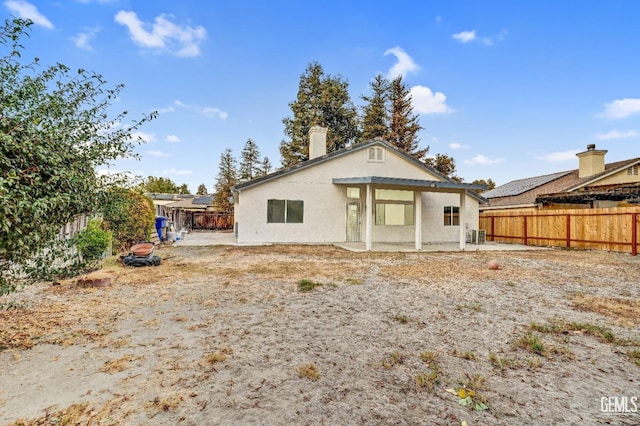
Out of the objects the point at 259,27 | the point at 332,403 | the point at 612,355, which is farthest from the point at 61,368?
the point at 259,27

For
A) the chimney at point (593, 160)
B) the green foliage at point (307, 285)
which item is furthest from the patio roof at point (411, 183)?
the chimney at point (593, 160)

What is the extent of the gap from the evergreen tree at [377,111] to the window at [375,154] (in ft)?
56.9

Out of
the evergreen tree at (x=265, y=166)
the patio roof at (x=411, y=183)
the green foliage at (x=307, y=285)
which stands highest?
the evergreen tree at (x=265, y=166)

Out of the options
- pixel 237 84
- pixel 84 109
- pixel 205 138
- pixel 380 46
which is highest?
pixel 380 46

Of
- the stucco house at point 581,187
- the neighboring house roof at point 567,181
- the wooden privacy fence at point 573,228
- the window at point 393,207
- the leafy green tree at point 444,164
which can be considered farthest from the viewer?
the leafy green tree at point 444,164

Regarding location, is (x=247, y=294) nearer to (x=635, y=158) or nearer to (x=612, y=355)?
(x=612, y=355)

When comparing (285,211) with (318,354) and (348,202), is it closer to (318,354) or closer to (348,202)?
(348,202)

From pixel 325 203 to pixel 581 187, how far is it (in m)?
17.1

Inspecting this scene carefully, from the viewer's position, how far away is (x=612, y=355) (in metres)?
3.04

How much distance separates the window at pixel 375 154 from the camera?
15531 millimetres

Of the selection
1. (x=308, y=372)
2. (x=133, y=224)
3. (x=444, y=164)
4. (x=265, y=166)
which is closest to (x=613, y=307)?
(x=308, y=372)

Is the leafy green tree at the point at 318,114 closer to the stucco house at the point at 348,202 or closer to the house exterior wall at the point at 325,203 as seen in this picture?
the stucco house at the point at 348,202

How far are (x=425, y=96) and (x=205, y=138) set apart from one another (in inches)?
898

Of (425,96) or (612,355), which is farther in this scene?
(425,96)
